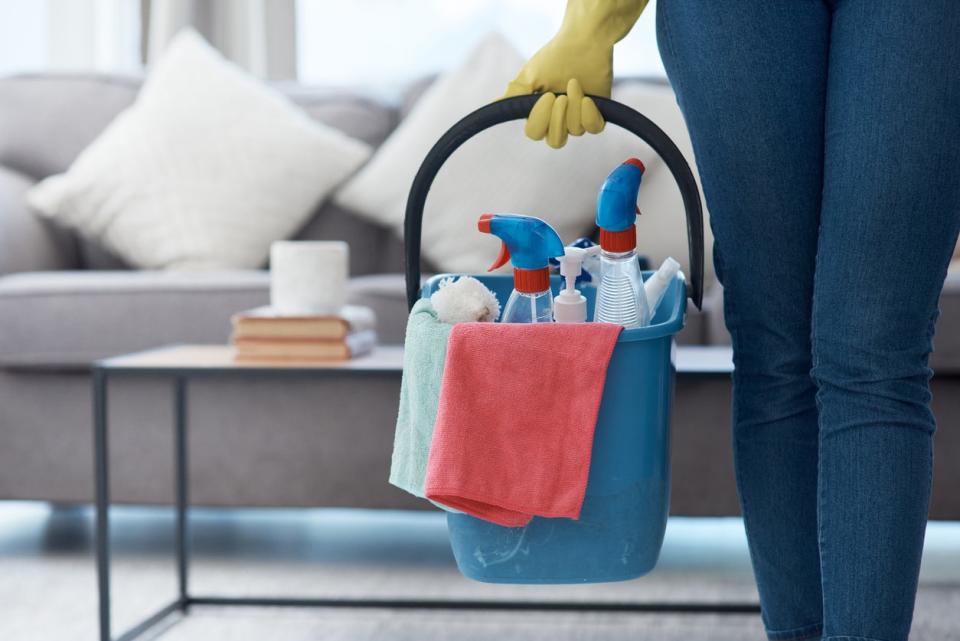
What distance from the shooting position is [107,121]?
2336 millimetres

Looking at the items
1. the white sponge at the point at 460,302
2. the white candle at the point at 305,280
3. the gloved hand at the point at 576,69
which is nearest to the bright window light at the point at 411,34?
the white candle at the point at 305,280

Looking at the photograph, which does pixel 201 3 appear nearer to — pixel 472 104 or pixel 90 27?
pixel 90 27

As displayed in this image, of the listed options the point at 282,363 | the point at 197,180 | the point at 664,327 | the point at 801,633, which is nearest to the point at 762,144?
the point at 664,327

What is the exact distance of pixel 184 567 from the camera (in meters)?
1.53

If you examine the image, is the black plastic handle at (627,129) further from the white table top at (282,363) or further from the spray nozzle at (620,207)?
the white table top at (282,363)

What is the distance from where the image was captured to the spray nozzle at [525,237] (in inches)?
35.5

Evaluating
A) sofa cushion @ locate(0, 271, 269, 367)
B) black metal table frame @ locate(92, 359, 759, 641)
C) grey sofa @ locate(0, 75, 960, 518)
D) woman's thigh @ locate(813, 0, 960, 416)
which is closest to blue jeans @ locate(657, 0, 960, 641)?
woman's thigh @ locate(813, 0, 960, 416)

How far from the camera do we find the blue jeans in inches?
30.7

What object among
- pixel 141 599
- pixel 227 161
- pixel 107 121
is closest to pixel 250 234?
pixel 227 161

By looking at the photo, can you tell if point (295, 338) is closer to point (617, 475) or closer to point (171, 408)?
point (171, 408)

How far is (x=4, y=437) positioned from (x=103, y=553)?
22.0 inches

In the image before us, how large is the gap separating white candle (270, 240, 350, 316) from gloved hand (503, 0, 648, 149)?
58 cm

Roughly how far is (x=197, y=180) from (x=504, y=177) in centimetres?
63

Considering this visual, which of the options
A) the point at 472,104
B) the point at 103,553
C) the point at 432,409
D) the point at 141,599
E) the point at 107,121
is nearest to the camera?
the point at 432,409
